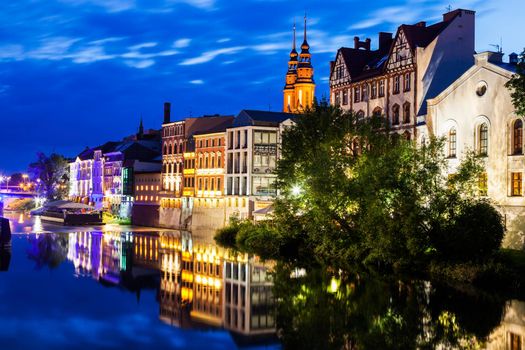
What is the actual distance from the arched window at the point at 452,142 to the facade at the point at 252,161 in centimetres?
3115

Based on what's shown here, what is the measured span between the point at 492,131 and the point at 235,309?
22066 mm

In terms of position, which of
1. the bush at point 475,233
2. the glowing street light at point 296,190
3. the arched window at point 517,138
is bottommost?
the bush at point 475,233

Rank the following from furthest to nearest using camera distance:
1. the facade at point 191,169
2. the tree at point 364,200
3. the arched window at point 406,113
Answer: the facade at point 191,169 < the arched window at point 406,113 < the tree at point 364,200

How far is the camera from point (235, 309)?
108ft

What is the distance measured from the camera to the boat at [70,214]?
325 feet

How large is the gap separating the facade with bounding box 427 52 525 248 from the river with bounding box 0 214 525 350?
33.3 feet

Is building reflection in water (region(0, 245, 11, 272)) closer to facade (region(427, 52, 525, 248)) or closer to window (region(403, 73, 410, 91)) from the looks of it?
facade (region(427, 52, 525, 248))

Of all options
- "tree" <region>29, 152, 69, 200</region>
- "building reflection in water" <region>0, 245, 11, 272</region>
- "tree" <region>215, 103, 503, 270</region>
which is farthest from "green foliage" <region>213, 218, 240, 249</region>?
"tree" <region>29, 152, 69, 200</region>

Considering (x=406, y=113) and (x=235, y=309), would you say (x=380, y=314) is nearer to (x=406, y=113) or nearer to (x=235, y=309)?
(x=235, y=309)

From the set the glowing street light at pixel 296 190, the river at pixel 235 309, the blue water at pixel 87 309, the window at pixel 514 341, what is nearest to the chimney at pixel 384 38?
the glowing street light at pixel 296 190

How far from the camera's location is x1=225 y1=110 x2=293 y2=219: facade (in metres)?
79.1

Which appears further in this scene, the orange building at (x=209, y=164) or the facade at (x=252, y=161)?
the orange building at (x=209, y=164)

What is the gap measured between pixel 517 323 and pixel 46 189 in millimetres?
122609

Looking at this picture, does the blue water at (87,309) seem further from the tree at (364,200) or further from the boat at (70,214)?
the boat at (70,214)
